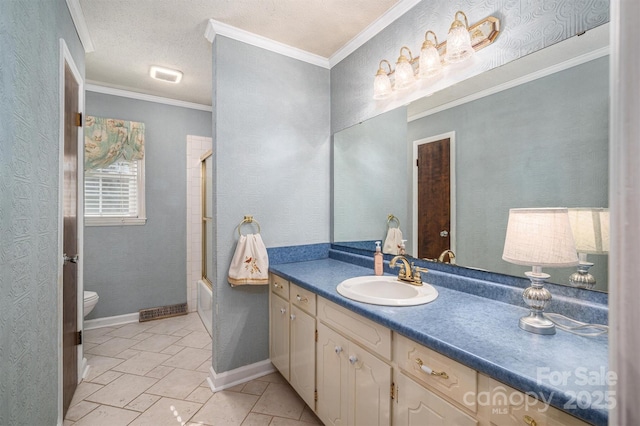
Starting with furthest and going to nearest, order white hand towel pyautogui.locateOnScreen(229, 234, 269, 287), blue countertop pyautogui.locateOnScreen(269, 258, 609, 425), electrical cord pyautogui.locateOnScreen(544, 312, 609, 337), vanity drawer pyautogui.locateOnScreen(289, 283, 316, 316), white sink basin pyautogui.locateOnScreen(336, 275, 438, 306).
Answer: white hand towel pyautogui.locateOnScreen(229, 234, 269, 287) < vanity drawer pyautogui.locateOnScreen(289, 283, 316, 316) < white sink basin pyautogui.locateOnScreen(336, 275, 438, 306) < electrical cord pyautogui.locateOnScreen(544, 312, 609, 337) < blue countertop pyautogui.locateOnScreen(269, 258, 609, 425)

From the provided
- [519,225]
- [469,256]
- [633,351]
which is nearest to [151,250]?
[469,256]

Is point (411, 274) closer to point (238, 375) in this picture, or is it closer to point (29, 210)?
point (238, 375)

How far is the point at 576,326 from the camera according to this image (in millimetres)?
1042

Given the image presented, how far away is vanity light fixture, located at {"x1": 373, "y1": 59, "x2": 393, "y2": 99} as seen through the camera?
6.39ft

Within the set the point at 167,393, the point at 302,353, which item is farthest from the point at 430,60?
the point at 167,393

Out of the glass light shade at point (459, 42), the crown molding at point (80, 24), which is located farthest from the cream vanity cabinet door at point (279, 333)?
the crown molding at point (80, 24)

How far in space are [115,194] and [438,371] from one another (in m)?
3.45

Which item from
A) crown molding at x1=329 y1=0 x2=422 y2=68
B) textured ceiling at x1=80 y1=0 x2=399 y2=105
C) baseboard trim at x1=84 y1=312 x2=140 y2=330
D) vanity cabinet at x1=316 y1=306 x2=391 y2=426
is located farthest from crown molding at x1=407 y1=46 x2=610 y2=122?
baseboard trim at x1=84 y1=312 x2=140 y2=330

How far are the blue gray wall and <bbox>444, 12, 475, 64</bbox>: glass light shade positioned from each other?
3009 mm

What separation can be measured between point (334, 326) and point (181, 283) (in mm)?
2634

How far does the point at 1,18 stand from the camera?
88 centimetres

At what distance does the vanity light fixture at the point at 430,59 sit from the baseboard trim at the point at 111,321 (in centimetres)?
359

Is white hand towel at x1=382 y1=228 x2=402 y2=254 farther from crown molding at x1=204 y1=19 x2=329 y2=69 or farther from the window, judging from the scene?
the window

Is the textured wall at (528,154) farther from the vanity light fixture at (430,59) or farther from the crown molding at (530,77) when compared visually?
the vanity light fixture at (430,59)
